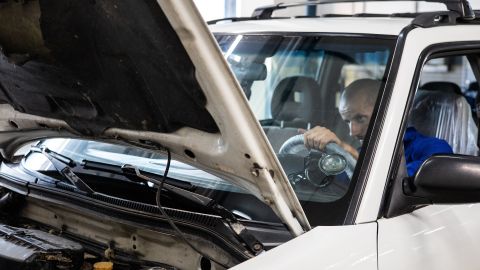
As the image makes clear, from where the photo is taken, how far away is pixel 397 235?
7.59 feet

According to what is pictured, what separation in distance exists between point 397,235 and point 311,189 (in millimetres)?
320

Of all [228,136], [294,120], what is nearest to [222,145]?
[228,136]

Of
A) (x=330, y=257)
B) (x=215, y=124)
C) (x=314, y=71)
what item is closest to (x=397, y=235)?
(x=330, y=257)

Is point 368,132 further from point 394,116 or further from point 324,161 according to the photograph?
point 324,161

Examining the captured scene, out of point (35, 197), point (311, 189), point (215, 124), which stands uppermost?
point (215, 124)

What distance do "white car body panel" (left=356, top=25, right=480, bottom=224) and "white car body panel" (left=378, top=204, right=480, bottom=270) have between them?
7 cm

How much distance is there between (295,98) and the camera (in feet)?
9.82

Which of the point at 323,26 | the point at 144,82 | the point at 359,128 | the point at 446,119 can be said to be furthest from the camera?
the point at 446,119

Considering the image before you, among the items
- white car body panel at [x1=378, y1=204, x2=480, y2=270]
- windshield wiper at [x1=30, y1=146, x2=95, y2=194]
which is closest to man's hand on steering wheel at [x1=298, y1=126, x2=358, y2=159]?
white car body panel at [x1=378, y1=204, x2=480, y2=270]

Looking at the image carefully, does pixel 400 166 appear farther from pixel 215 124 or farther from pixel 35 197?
pixel 35 197

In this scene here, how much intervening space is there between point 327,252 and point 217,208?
458 millimetres

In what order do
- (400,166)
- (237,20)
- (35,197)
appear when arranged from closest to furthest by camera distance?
(400,166) → (35,197) → (237,20)

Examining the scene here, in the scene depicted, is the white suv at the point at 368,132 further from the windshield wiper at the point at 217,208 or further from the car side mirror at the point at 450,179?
the windshield wiper at the point at 217,208

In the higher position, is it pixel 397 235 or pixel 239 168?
pixel 239 168
